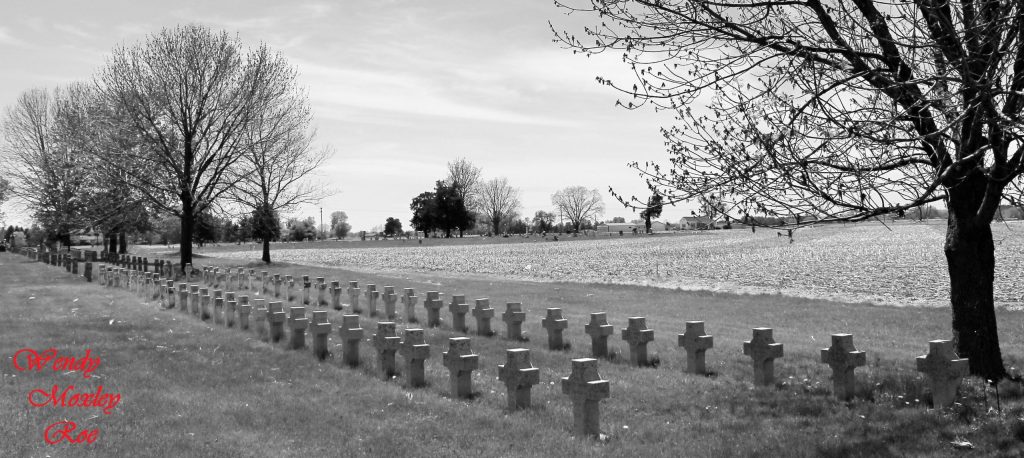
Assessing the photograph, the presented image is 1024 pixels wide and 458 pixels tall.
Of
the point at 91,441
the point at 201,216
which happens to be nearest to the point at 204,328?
the point at 91,441

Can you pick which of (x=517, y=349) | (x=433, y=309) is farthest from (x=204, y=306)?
(x=517, y=349)

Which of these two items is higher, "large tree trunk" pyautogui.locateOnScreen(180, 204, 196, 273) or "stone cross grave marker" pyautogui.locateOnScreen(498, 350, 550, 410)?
"large tree trunk" pyautogui.locateOnScreen(180, 204, 196, 273)

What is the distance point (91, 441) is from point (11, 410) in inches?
68.2

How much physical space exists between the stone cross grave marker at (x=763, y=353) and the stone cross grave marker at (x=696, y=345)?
0.76 meters

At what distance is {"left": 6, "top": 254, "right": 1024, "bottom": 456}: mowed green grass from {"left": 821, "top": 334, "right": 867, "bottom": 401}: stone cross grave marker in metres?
0.20

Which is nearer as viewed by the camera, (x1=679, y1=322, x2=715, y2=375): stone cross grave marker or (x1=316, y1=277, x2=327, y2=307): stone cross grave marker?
(x1=679, y1=322, x2=715, y2=375): stone cross grave marker

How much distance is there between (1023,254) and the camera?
3350 centimetres

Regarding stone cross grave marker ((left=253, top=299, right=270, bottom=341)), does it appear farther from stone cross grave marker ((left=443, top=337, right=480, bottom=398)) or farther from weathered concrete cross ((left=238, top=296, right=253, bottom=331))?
stone cross grave marker ((left=443, top=337, right=480, bottom=398))

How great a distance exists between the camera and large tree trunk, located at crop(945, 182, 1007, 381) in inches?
359

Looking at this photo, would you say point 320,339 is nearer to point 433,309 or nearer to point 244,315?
point 433,309

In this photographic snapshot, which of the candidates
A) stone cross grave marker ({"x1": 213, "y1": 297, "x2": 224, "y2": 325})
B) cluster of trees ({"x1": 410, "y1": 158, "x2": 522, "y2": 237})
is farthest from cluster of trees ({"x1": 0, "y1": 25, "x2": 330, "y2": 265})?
cluster of trees ({"x1": 410, "y1": 158, "x2": 522, "y2": 237})

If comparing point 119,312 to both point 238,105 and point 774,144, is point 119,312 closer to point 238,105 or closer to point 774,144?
point 774,144

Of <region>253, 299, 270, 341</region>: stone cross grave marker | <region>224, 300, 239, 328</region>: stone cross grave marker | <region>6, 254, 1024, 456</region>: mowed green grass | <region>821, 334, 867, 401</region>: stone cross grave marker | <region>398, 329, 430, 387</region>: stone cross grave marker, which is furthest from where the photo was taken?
<region>224, 300, 239, 328</region>: stone cross grave marker

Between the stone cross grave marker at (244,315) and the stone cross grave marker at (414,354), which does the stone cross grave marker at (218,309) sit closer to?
the stone cross grave marker at (244,315)
